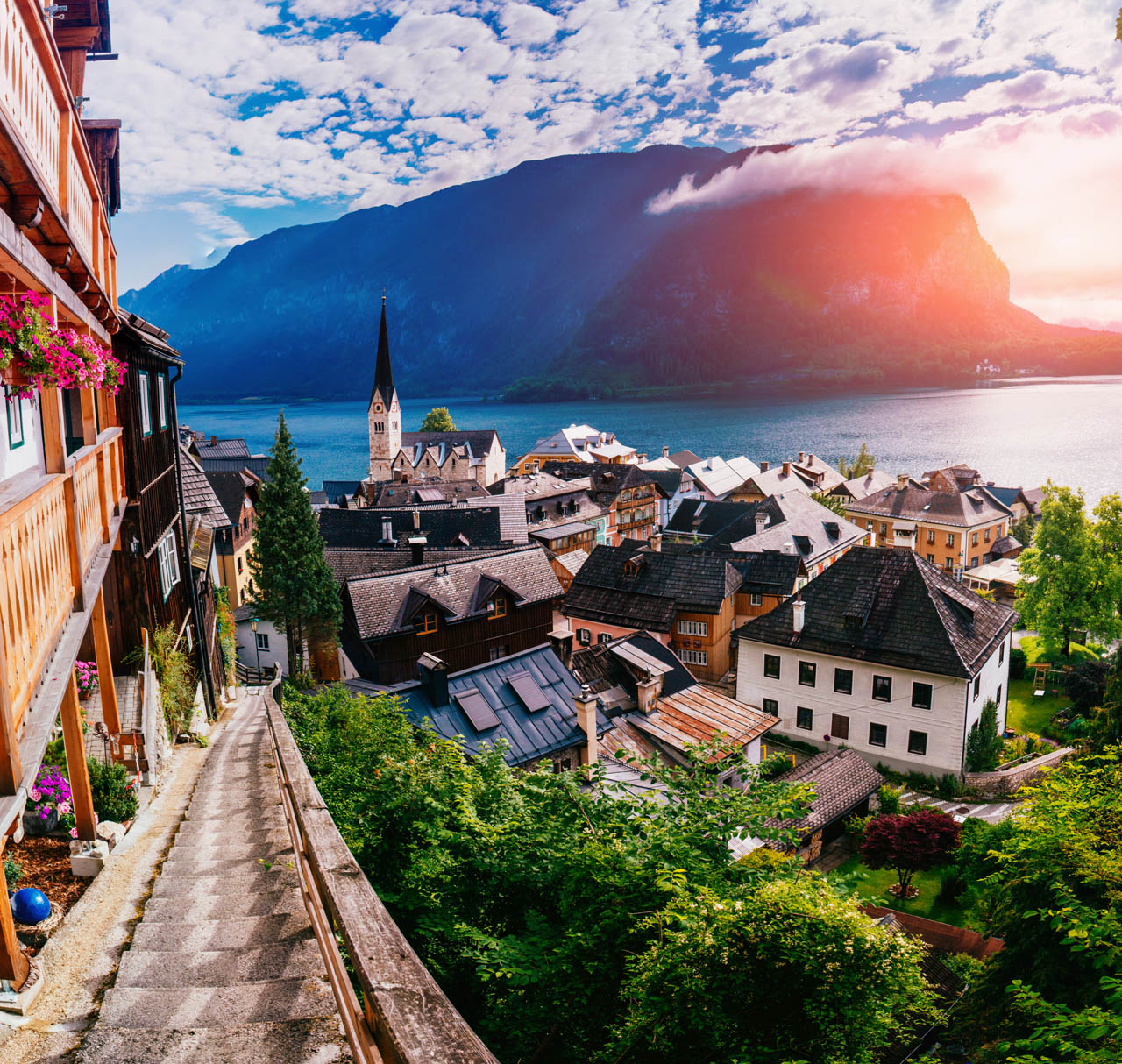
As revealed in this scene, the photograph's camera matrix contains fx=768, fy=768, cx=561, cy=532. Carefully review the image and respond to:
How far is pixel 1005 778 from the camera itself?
30.3 m

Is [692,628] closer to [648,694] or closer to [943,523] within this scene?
[648,694]

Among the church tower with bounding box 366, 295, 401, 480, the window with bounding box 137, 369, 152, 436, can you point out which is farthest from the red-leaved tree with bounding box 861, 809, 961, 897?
the church tower with bounding box 366, 295, 401, 480

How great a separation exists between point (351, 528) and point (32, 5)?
51.0 meters

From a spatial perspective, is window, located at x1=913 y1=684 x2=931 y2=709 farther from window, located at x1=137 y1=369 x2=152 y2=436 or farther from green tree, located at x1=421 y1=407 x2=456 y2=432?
green tree, located at x1=421 y1=407 x2=456 y2=432

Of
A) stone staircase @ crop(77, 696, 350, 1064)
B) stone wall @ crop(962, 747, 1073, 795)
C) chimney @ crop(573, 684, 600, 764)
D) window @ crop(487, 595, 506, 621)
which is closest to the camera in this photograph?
stone staircase @ crop(77, 696, 350, 1064)

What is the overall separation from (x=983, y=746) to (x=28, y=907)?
3371cm

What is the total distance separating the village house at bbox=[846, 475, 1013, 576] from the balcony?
70.2 metres

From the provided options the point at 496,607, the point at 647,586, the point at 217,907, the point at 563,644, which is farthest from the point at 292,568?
the point at 217,907

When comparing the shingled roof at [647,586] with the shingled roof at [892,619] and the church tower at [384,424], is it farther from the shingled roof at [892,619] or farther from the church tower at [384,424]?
the church tower at [384,424]

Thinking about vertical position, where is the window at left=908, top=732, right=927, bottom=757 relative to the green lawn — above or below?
above

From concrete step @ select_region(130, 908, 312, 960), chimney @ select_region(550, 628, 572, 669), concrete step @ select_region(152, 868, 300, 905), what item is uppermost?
concrete step @ select_region(130, 908, 312, 960)

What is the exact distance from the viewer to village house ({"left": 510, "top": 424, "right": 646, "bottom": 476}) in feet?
346

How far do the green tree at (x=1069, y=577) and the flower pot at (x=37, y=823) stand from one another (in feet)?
160

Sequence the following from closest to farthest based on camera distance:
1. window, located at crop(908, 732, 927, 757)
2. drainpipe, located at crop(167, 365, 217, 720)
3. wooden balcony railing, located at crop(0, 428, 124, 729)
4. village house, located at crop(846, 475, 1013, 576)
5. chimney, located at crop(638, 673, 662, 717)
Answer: wooden balcony railing, located at crop(0, 428, 124, 729), drainpipe, located at crop(167, 365, 217, 720), chimney, located at crop(638, 673, 662, 717), window, located at crop(908, 732, 927, 757), village house, located at crop(846, 475, 1013, 576)
